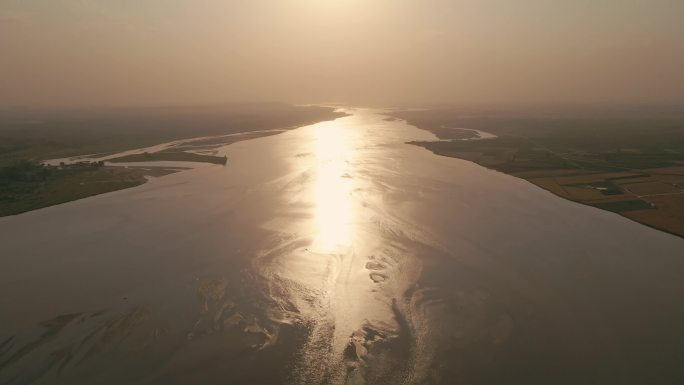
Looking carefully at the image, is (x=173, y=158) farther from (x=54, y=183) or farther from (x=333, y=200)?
(x=333, y=200)

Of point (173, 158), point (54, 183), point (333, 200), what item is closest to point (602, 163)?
point (333, 200)

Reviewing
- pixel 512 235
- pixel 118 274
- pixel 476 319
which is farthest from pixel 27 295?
pixel 512 235

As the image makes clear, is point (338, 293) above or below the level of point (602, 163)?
above

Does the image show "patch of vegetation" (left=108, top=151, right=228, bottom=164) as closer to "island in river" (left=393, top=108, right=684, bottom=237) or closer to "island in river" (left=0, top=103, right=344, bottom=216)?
"island in river" (left=0, top=103, right=344, bottom=216)

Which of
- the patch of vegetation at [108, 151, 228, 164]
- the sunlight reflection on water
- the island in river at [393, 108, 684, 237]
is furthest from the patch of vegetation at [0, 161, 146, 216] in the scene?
the island in river at [393, 108, 684, 237]

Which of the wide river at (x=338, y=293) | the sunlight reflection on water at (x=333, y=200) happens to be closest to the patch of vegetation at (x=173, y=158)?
the sunlight reflection on water at (x=333, y=200)

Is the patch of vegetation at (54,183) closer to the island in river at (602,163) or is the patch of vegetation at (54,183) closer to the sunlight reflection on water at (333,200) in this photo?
the sunlight reflection on water at (333,200)

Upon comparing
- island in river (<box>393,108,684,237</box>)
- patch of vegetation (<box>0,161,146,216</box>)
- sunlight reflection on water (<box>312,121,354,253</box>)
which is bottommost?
island in river (<box>393,108,684,237</box>)
